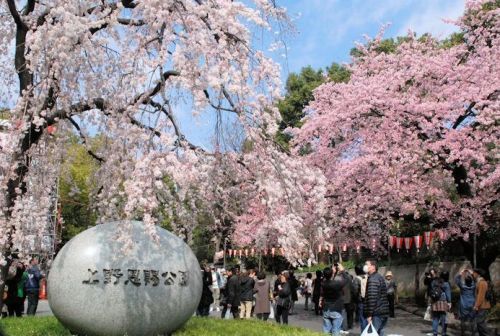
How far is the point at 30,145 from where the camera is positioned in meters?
9.87

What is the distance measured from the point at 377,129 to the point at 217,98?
11.1 metres

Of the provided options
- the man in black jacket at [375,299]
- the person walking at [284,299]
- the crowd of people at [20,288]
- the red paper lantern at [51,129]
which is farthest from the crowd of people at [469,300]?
the crowd of people at [20,288]

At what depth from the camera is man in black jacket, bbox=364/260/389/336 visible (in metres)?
11.2

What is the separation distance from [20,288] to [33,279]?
24.8 inches

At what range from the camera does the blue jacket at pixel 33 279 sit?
15789 mm

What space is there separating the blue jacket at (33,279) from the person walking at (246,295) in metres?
5.48

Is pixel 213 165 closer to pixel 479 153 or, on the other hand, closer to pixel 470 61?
pixel 479 153

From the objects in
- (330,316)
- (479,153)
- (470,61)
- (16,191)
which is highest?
(470,61)

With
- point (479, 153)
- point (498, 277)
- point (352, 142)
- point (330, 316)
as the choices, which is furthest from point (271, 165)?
point (498, 277)

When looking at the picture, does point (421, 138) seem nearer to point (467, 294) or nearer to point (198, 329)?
point (467, 294)

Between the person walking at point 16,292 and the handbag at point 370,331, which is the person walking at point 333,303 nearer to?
the handbag at point 370,331

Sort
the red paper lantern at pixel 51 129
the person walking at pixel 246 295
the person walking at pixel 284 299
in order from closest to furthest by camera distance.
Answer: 1. the red paper lantern at pixel 51 129
2. the person walking at pixel 284 299
3. the person walking at pixel 246 295

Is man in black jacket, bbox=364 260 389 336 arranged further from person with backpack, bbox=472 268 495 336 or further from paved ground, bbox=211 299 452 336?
paved ground, bbox=211 299 452 336

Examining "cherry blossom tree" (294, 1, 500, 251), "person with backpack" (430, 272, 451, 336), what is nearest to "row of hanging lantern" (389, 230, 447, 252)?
"cherry blossom tree" (294, 1, 500, 251)
